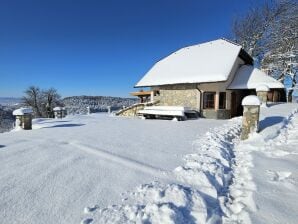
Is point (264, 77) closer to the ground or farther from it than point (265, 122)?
farther from it

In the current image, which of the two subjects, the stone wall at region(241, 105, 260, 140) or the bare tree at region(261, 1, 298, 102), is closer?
the stone wall at region(241, 105, 260, 140)

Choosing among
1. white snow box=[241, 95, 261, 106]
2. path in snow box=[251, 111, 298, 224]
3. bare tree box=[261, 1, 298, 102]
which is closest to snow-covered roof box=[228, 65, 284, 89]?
bare tree box=[261, 1, 298, 102]

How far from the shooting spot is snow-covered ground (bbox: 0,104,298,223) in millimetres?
2582

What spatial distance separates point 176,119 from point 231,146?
6448mm

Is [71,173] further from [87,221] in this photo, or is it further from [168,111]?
[168,111]

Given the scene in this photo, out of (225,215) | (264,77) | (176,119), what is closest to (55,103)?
(176,119)

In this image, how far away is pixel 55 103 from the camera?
37.6m

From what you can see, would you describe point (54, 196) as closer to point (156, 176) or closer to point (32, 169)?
point (32, 169)

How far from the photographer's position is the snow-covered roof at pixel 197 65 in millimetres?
13375

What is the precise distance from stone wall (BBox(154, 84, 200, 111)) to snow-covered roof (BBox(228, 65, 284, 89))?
245 cm

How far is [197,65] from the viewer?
Answer: 15242 mm

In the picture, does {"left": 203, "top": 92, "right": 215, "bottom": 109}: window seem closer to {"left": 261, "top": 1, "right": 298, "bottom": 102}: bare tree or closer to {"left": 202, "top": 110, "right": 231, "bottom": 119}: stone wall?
{"left": 202, "top": 110, "right": 231, "bottom": 119}: stone wall

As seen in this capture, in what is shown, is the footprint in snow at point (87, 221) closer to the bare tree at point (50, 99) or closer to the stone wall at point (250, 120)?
the stone wall at point (250, 120)

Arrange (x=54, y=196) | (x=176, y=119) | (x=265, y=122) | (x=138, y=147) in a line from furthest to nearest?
(x=176, y=119) → (x=265, y=122) → (x=138, y=147) → (x=54, y=196)
